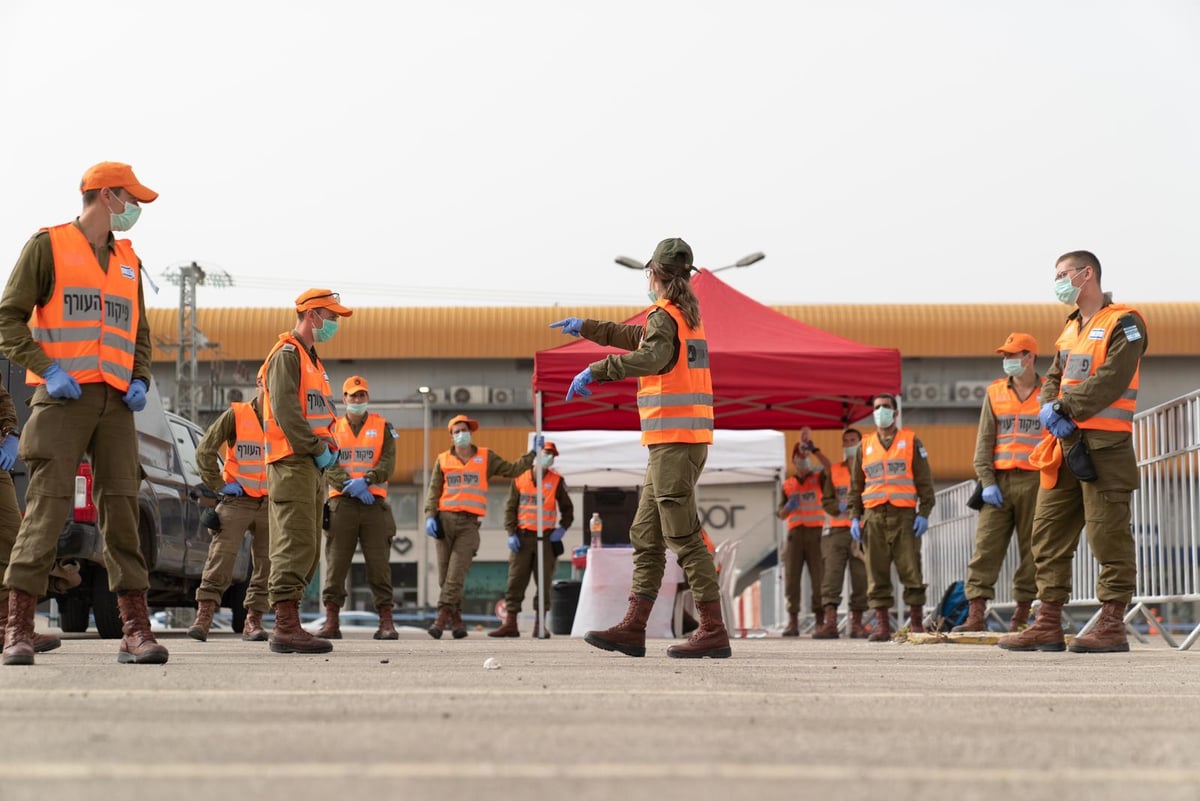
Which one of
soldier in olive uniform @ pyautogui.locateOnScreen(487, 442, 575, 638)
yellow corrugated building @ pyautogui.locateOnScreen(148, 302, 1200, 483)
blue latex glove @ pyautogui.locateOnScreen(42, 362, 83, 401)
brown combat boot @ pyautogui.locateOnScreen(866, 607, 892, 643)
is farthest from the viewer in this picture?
yellow corrugated building @ pyautogui.locateOnScreen(148, 302, 1200, 483)

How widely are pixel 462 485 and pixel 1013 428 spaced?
586 centimetres

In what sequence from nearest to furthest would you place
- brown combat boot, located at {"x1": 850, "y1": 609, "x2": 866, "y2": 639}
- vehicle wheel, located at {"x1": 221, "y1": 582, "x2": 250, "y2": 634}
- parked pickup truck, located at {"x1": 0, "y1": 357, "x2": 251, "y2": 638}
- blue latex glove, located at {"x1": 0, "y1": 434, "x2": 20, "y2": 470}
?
blue latex glove, located at {"x1": 0, "y1": 434, "x2": 20, "y2": 470} → parked pickup truck, located at {"x1": 0, "y1": 357, "x2": 251, "y2": 638} → vehicle wheel, located at {"x1": 221, "y1": 582, "x2": 250, "y2": 634} → brown combat boot, located at {"x1": 850, "y1": 609, "x2": 866, "y2": 639}

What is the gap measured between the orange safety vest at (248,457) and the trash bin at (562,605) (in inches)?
237

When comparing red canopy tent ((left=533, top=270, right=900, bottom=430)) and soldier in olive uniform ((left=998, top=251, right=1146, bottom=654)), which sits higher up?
red canopy tent ((left=533, top=270, right=900, bottom=430))

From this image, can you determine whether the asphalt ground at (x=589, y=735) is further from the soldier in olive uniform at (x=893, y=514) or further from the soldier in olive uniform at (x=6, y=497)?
the soldier in olive uniform at (x=893, y=514)

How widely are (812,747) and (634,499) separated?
19.4m

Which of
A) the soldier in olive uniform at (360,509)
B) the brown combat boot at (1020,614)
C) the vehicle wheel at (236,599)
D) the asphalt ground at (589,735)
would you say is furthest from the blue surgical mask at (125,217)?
the vehicle wheel at (236,599)

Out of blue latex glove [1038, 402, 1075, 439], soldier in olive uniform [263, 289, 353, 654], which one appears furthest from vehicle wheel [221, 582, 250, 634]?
blue latex glove [1038, 402, 1075, 439]

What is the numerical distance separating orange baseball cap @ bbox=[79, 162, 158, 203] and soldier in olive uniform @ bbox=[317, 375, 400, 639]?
6272mm

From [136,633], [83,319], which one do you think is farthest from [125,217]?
[136,633]

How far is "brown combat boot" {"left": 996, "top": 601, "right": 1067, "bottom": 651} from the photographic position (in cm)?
920

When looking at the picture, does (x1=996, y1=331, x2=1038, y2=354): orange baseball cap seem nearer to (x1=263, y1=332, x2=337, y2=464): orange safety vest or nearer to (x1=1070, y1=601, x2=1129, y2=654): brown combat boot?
(x1=1070, y1=601, x2=1129, y2=654): brown combat boot

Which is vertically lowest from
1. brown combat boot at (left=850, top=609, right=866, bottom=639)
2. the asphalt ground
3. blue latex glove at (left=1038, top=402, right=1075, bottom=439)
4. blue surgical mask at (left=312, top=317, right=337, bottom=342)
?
brown combat boot at (left=850, top=609, right=866, bottom=639)

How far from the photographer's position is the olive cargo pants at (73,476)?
22.3 ft
